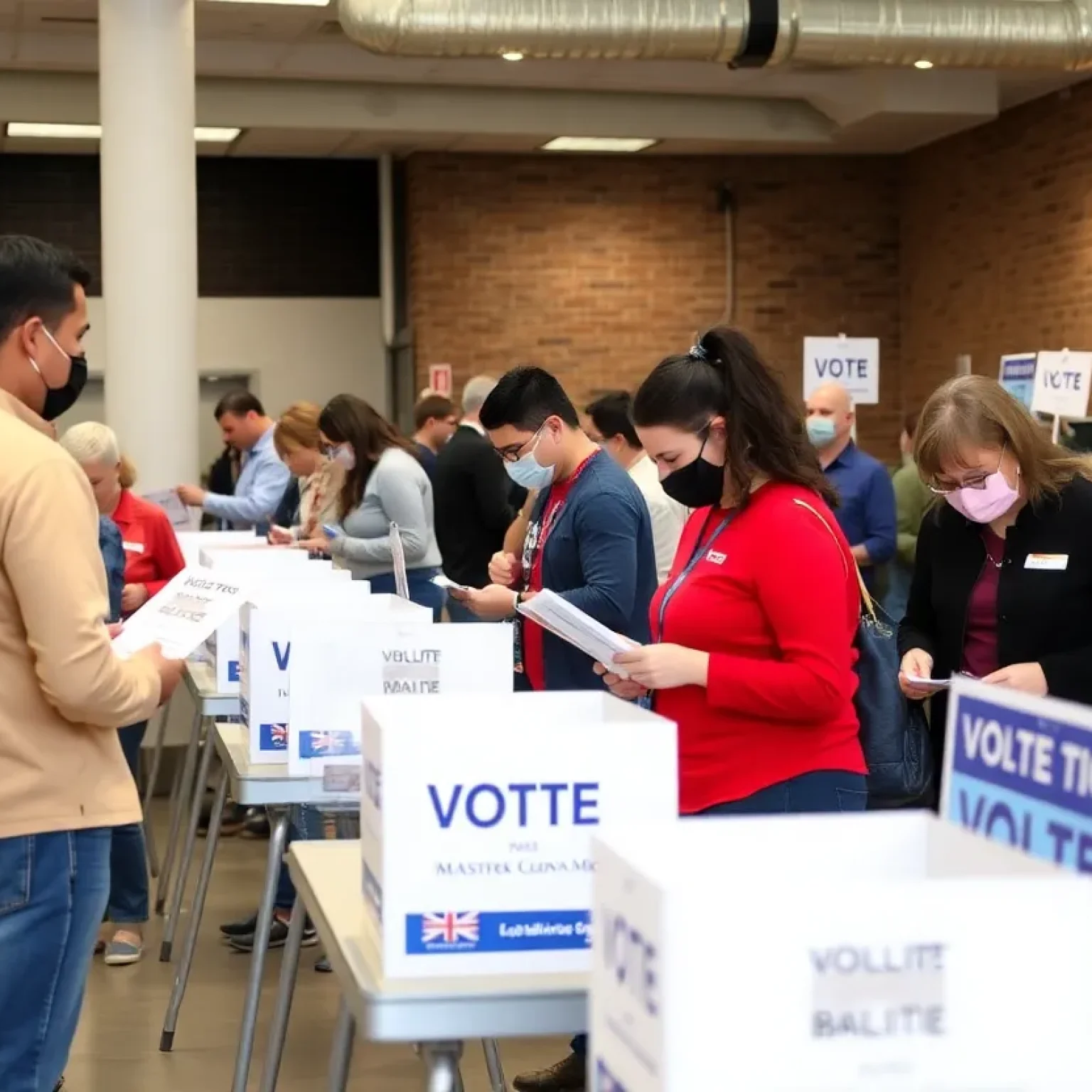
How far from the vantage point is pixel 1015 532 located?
297 centimetres

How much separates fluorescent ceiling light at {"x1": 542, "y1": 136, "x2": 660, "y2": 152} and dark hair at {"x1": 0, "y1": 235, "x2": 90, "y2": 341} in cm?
853

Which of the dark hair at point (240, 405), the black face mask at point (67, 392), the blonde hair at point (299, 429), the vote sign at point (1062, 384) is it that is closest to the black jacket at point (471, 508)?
the blonde hair at point (299, 429)

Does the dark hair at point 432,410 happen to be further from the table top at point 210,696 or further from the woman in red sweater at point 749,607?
the woman in red sweater at point 749,607

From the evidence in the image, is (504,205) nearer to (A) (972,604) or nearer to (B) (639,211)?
(B) (639,211)

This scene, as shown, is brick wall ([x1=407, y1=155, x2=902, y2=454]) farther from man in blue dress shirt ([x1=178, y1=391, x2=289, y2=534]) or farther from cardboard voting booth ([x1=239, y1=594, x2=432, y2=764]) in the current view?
cardboard voting booth ([x1=239, y1=594, x2=432, y2=764])

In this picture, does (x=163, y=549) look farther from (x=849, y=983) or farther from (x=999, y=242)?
(x=999, y=242)

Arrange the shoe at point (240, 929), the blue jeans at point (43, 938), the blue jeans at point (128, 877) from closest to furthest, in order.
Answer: the blue jeans at point (43, 938) → the blue jeans at point (128, 877) → the shoe at point (240, 929)

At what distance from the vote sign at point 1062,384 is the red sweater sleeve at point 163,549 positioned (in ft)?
11.0

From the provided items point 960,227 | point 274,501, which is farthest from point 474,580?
point 960,227

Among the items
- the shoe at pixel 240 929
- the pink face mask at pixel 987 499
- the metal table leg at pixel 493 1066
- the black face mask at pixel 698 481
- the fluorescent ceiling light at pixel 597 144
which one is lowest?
the shoe at pixel 240 929

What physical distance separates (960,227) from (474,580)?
5.49 m

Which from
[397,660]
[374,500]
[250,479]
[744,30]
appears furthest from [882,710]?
[744,30]

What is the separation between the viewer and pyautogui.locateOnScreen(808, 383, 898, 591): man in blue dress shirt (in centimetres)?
577

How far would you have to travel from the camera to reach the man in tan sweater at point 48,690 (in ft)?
6.97
